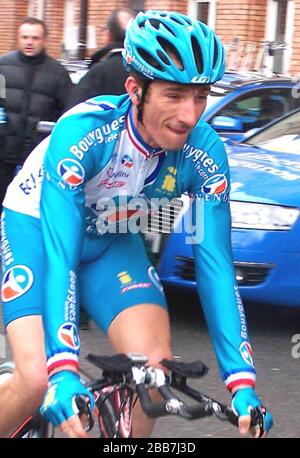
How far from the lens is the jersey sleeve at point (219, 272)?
2707 millimetres

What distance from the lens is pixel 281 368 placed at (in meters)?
5.69

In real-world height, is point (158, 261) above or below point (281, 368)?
above

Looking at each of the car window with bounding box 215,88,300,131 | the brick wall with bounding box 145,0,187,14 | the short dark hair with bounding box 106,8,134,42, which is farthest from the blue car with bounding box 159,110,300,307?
the brick wall with bounding box 145,0,187,14

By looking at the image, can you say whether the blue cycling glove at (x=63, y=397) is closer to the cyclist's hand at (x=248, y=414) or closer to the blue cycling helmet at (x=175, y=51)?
the cyclist's hand at (x=248, y=414)

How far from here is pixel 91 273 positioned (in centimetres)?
312

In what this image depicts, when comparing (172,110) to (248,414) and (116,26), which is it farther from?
(116,26)

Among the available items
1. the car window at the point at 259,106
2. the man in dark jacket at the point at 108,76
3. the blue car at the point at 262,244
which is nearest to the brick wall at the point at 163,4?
the car window at the point at 259,106

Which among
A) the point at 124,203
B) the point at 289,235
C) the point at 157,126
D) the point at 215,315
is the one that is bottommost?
the point at 289,235

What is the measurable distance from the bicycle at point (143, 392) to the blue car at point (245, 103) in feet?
18.6

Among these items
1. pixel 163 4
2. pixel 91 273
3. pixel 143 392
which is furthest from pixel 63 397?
pixel 163 4

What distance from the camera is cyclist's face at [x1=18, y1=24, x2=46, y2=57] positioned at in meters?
7.49

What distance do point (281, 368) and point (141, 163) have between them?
2.98 metres
